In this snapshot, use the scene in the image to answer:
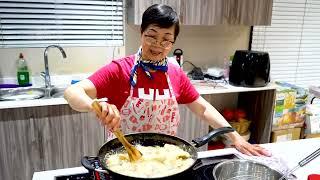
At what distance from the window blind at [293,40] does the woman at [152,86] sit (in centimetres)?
195

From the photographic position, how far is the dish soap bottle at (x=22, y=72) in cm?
220

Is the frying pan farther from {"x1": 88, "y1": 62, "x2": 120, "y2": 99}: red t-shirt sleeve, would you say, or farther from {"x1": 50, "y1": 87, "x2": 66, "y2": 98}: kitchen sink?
{"x1": 50, "y1": 87, "x2": 66, "y2": 98}: kitchen sink

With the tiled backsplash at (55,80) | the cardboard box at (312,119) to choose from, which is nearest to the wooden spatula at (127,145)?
the tiled backsplash at (55,80)

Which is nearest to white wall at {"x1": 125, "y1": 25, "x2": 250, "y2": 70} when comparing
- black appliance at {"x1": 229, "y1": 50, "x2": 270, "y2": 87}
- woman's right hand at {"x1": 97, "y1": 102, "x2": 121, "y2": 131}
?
black appliance at {"x1": 229, "y1": 50, "x2": 270, "y2": 87}

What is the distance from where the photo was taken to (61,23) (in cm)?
232

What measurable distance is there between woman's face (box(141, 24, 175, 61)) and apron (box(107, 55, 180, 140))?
0.11 m

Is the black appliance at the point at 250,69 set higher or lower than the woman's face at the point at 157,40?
lower

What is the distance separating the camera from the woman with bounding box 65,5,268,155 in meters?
1.07

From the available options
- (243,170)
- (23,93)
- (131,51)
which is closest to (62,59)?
(23,93)

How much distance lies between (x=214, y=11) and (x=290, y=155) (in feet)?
5.01

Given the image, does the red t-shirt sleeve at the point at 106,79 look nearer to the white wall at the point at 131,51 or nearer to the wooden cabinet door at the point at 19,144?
the wooden cabinet door at the point at 19,144

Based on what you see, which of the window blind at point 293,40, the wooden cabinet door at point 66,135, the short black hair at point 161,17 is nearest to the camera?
the short black hair at point 161,17

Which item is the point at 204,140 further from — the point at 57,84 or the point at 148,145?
the point at 57,84

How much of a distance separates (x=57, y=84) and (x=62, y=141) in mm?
565
